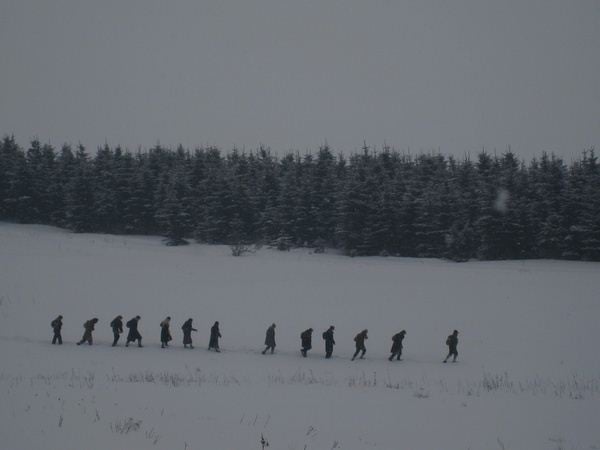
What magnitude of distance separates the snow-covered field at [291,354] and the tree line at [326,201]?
4.60 meters

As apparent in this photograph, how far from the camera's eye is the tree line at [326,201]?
1646 inches

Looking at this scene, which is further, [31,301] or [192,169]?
[192,169]

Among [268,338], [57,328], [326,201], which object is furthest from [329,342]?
[326,201]

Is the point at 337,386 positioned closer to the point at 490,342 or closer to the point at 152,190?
the point at 490,342

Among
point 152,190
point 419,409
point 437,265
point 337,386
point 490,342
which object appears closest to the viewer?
point 419,409

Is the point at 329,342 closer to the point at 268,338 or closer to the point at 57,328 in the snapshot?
the point at 268,338

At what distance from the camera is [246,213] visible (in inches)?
1992

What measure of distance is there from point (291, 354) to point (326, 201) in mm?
29558

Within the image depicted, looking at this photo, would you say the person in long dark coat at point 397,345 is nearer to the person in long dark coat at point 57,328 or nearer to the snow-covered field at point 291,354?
the snow-covered field at point 291,354

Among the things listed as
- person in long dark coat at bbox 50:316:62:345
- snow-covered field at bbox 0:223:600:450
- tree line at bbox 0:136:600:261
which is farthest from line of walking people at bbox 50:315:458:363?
tree line at bbox 0:136:600:261

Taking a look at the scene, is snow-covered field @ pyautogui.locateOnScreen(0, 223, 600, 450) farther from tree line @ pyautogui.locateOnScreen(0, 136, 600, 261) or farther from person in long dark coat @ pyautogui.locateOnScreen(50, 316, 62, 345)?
tree line @ pyautogui.locateOnScreen(0, 136, 600, 261)

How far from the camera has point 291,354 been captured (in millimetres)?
19547

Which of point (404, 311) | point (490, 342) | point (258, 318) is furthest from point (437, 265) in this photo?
point (258, 318)

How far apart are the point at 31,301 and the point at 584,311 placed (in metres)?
29.7
